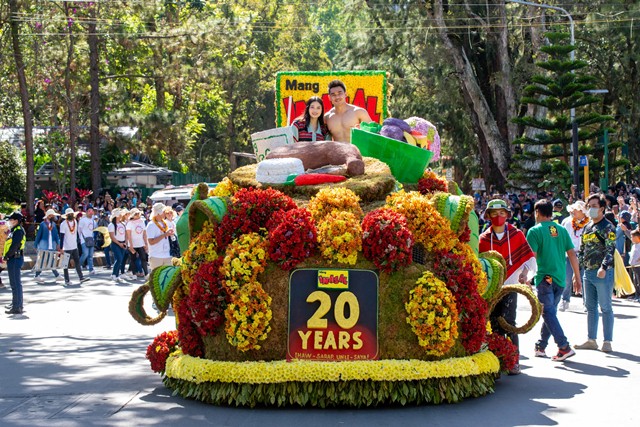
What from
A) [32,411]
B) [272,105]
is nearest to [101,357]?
[32,411]

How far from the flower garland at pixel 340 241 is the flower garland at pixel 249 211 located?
0.57 metres

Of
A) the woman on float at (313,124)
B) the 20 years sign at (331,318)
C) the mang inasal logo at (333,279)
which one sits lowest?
the 20 years sign at (331,318)

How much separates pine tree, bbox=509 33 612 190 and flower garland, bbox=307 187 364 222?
93.3 ft

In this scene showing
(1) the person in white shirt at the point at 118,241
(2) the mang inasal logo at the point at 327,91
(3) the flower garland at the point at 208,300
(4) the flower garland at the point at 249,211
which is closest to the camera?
(3) the flower garland at the point at 208,300

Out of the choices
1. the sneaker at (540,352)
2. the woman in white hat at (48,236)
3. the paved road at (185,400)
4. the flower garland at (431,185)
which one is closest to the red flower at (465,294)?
the paved road at (185,400)

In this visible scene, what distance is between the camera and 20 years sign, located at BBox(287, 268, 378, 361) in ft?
28.0

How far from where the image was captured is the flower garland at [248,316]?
27.6 ft

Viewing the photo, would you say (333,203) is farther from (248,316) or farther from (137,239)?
(137,239)

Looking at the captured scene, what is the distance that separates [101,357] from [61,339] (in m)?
2.09

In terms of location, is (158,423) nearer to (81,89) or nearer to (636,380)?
(636,380)

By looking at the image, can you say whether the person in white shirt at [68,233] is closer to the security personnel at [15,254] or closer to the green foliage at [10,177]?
the security personnel at [15,254]

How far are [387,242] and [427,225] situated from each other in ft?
1.54

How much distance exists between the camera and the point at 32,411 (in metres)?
8.69

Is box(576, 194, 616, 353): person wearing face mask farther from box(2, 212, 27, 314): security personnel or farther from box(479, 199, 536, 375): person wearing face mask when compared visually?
box(2, 212, 27, 314): security personnel
